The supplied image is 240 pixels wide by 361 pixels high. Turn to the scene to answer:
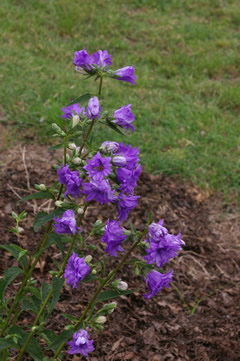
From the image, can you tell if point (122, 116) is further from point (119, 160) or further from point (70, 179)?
point (70, 179)

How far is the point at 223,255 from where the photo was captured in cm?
401

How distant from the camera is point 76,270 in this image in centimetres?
187

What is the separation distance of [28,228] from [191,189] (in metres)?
1.58

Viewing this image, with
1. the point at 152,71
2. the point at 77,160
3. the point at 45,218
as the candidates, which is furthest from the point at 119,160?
the point at 152,71

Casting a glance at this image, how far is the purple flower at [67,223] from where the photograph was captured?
6.20ft

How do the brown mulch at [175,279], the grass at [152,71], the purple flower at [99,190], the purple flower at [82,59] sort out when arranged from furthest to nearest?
the grass at [152,71], the brown mulch at [175,279], the purple flower at [82,59], the purple flower at [99,190]

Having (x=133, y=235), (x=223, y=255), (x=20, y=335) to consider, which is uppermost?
(x=133, y=235)

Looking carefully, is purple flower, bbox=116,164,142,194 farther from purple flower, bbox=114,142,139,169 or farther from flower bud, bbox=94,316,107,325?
flower bud, bbox=94,316,107,325

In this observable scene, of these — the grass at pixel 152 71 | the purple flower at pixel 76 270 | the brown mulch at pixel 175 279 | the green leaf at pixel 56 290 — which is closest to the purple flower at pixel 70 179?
the purple flower at pixel 76 270

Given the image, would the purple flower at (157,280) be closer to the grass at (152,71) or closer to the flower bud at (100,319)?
the flower bud at (100,319)

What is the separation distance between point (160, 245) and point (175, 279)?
197 cm

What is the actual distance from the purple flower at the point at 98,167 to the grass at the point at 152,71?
2.39 m

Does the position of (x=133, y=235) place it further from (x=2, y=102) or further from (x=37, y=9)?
(x=37, y=9)

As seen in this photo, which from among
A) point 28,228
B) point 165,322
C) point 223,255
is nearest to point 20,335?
point 165,322
